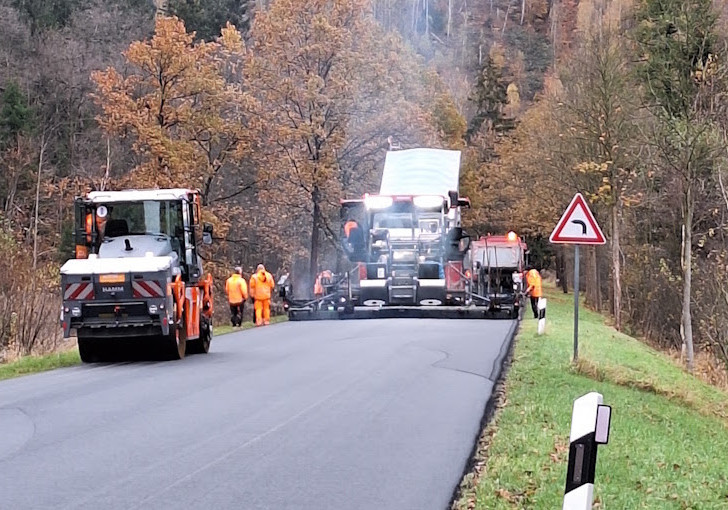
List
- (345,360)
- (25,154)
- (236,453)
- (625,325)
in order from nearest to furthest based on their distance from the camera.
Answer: (236,453)
(345,360)
(625,325)
(25,154)

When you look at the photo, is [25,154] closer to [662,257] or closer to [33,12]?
[33,12]

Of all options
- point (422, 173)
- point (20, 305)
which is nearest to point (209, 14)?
point (422, 173)

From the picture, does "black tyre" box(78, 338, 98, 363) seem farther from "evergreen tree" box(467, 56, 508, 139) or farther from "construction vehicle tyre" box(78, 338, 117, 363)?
"evergreen tree" box(467, 56, 508, 139)

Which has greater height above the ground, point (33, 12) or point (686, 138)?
point (33, 12)

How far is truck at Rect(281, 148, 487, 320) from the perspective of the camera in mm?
29062

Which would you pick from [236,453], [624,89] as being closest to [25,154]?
[624,89]

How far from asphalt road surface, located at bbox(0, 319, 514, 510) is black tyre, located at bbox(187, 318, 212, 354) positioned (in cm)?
132

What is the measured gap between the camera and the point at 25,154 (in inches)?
1672

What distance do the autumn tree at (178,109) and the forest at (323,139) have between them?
85 millimetres

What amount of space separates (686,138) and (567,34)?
319ft

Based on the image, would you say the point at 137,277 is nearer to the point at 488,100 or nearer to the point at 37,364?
the point at 37,364

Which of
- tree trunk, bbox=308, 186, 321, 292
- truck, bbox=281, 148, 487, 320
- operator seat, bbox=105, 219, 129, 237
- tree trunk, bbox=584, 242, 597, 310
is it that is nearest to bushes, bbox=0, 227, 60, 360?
operator seat, bbox=105, 219, 129, 237

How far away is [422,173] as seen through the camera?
1283 inches

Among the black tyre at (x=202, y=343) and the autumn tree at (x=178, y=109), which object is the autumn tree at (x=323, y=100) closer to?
the autumn tree at (x=178, y=109)
